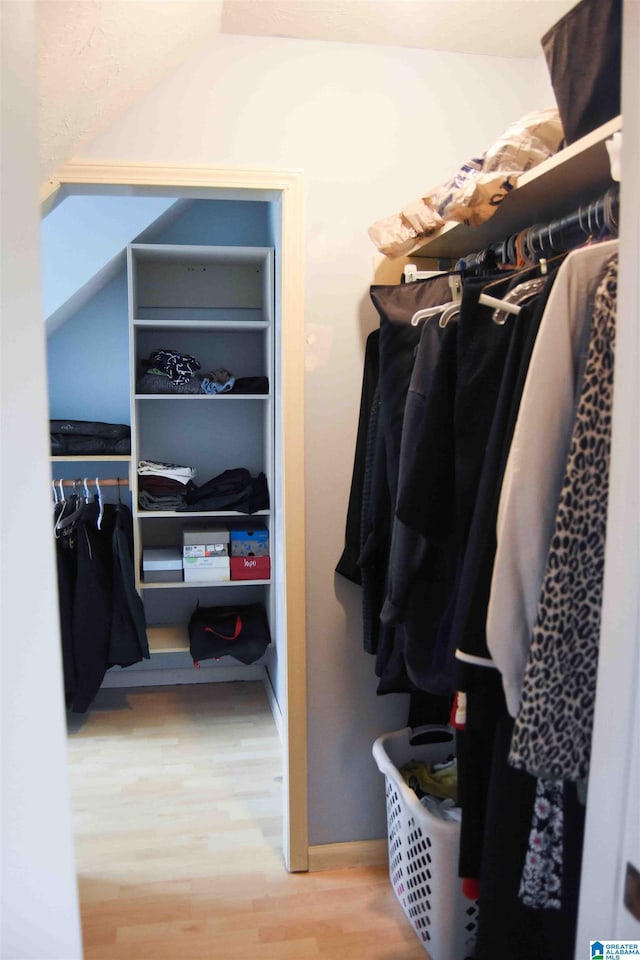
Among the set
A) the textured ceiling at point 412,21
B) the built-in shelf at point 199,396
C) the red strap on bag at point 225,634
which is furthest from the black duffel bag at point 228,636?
the textured ceiling at point 412,21

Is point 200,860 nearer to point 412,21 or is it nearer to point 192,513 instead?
point 192,513

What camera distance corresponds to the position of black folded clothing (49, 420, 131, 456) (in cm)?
308

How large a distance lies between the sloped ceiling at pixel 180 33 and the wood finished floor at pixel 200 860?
2.04 meters

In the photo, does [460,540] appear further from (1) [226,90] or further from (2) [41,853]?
(1) [226,90]

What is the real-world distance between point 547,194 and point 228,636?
245 centimetres

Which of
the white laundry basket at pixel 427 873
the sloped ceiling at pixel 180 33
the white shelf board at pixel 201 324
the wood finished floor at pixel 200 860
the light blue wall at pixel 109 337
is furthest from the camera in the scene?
the light blue wall at pixel 109 337

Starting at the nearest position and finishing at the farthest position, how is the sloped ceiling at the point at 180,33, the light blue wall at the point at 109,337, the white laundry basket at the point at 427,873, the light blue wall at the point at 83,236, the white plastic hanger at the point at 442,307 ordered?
the sloped ceiling at the point at 180,33 → the white plastic hanger at the point at 442,307 → the white laundry basket at the point at 427,873 → the light blue wall at the point at 83,236 → the light blue wall at the point at 109,337

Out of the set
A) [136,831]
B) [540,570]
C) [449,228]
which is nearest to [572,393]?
[540,570]

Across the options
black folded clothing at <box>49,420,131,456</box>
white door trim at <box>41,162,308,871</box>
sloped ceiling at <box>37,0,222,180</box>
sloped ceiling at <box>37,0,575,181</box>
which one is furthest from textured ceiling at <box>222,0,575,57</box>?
black folded clothing at <box>49,420,131,456</box>

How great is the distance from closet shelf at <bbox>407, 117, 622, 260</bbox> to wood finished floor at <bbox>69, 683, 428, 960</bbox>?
1.84 metres

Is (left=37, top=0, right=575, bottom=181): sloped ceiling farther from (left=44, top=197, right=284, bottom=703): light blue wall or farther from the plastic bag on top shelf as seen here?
(left=44, top=197, right=284, bottom=703): light blue wall

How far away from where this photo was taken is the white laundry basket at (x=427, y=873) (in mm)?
1592

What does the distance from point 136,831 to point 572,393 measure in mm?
2148

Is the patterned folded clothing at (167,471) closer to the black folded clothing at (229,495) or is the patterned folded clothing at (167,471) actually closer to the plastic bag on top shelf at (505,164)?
the black folded clothing at (229,495)
